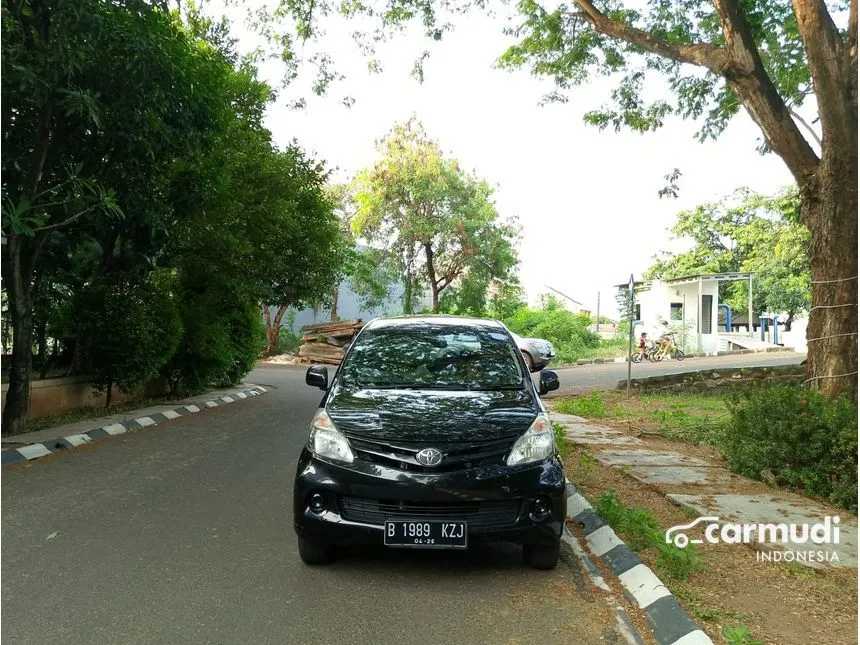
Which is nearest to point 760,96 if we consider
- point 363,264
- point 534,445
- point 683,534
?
Answer: point 683,534

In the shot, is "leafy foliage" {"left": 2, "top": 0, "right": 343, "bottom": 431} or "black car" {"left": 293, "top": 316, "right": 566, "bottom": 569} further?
"leafy foliage" {"left": 2, "top": 0, "right": 343, "bottom": 431}

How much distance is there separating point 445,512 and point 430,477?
0.24m

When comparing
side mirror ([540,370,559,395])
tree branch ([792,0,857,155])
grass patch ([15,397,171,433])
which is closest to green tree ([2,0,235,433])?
grass patch ([15,397,171,433])

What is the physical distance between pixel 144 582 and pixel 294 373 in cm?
1912

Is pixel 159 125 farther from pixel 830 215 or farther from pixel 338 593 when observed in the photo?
pixel 830 215

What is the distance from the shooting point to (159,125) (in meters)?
8.68

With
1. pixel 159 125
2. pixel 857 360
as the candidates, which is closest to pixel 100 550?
pixel 159 125

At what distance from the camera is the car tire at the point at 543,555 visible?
4.48 meters

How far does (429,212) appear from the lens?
30.9 m

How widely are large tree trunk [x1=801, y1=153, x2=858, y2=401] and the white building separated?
74.8 ft

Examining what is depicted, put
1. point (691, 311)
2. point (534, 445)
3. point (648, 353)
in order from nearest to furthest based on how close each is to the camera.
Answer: point (534, 445) < point (648, 353) < point (691, 311)

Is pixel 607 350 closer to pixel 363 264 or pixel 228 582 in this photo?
pixel 363 264

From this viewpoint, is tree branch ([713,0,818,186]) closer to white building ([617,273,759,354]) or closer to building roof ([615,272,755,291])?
building roof ([615,272,755,291])

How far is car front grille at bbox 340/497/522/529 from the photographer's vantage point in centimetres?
417
